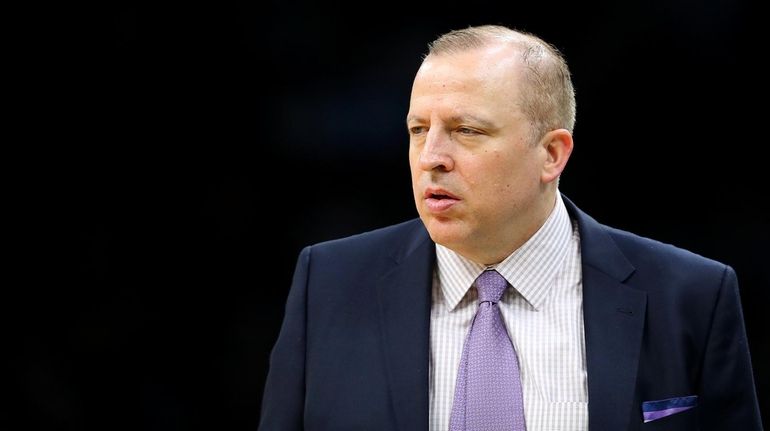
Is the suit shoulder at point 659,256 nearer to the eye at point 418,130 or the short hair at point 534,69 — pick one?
the short hair at point 534,69

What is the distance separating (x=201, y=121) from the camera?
12.2 ft

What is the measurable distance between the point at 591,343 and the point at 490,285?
23 cm

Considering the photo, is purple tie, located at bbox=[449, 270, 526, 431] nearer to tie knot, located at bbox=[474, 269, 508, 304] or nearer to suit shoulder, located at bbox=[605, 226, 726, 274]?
tie knot, located at bbox=[474, 269, 508, 304]

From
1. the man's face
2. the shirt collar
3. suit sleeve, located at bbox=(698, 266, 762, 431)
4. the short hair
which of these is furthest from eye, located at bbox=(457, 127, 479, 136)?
suit sleeve, located at bbox=(698, 266, 762, 431)

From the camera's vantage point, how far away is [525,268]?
2.36 m

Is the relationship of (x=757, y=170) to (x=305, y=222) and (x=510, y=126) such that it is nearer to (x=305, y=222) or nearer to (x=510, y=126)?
(x=305, y=222)

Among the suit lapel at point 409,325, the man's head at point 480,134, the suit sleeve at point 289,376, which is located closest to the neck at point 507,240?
the man's head at point 480,134

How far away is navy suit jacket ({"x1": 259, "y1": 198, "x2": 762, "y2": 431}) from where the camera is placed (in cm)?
224

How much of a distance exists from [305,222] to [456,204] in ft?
5.09

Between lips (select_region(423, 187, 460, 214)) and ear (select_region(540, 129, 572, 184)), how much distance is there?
0.23m

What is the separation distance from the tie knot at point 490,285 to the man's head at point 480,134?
49mm

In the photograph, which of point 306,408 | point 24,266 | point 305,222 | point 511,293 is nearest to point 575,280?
point 511,293

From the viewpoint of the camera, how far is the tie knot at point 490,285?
7.68 ft

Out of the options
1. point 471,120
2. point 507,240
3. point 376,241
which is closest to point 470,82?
point 471,120
